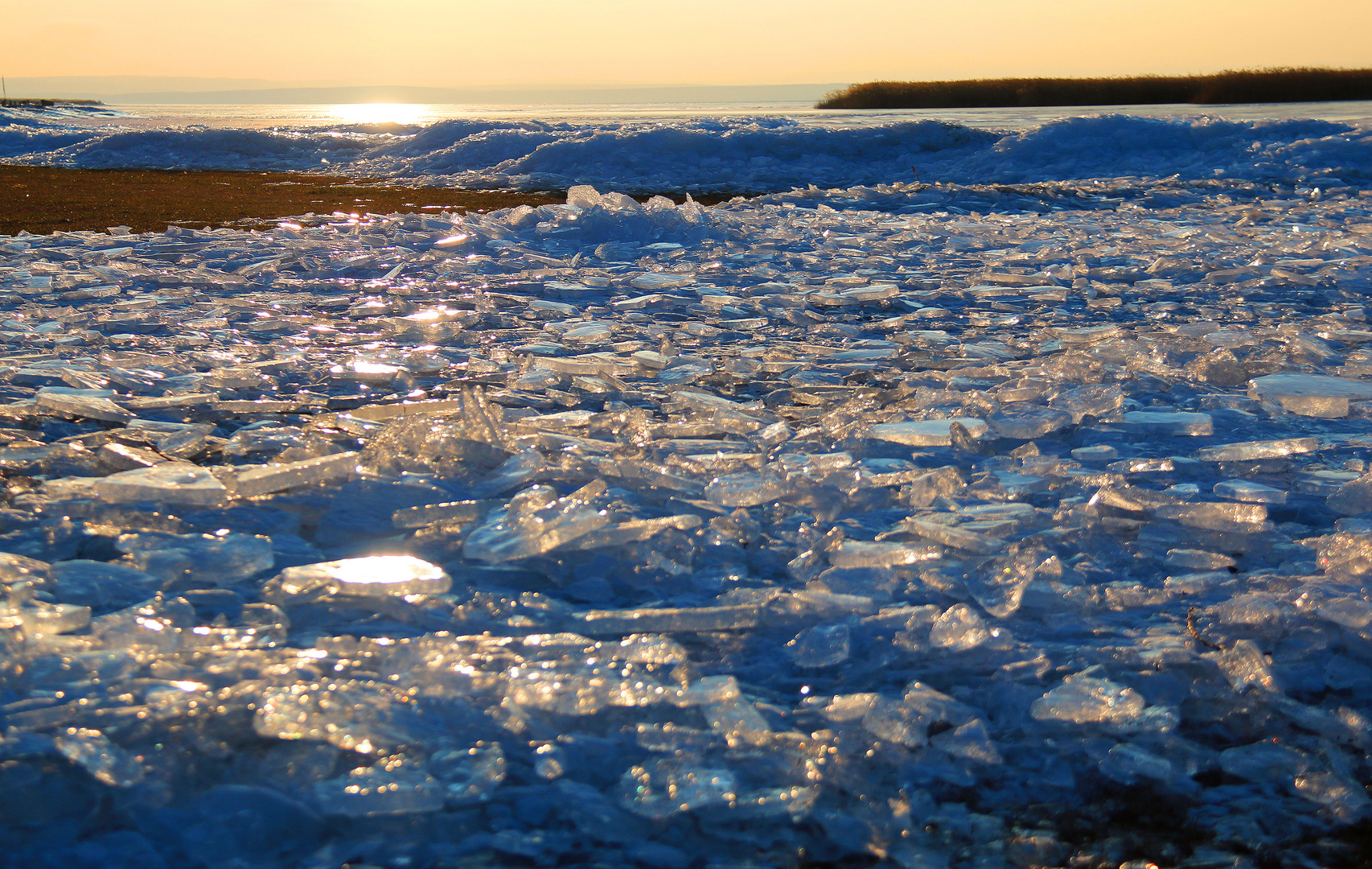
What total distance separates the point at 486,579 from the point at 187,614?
435 millimetres

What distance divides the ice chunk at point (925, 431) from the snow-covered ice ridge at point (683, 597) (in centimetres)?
1

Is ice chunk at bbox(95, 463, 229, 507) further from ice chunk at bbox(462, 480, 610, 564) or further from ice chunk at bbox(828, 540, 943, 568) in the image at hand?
ice chunk at bbox(828, 540, 943, 568)

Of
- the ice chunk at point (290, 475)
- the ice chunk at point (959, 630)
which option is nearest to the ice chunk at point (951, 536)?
the ice chunk at point (959, 630)

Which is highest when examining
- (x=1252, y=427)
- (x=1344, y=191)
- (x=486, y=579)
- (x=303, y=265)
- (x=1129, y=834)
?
(x=1344, y=191)

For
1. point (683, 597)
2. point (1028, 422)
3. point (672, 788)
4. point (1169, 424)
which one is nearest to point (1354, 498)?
point (1169, 424)

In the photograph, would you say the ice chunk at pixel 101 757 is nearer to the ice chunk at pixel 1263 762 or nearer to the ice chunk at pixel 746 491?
the ice chunk at pixel 746 491

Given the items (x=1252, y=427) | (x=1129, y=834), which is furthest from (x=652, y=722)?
(x=1252, y=427)

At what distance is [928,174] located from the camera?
36.0 ft

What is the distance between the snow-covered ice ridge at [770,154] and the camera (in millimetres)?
9688

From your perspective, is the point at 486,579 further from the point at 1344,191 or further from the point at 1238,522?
the point at 1344,191

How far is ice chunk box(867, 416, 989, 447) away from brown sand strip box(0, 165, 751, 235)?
4848 millimetres

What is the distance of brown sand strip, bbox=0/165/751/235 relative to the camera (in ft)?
18.7

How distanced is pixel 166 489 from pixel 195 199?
21.5 ft

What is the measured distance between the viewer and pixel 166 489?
1646 millimetres
